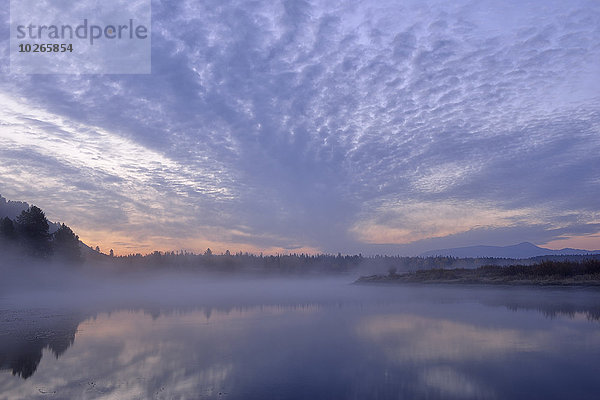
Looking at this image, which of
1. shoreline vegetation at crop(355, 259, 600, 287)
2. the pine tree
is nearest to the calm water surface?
shoreline vegetation at crop(355, 259, 600, 287)

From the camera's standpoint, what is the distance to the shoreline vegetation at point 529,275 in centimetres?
6306

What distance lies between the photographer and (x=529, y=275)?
73.3m

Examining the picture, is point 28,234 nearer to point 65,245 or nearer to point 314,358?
point 65,245

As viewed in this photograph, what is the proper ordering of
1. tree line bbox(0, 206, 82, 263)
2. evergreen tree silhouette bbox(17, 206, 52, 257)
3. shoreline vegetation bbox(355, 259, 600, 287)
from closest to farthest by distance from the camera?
1. shoreline vegetation bbox(355, 259, 600, 287)
2. tree line bbox(0, 206, 82, 263)
3. evergreen tree silhouette bbox(17, 206, 52, 257)

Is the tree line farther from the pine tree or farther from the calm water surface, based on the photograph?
the calm water surface

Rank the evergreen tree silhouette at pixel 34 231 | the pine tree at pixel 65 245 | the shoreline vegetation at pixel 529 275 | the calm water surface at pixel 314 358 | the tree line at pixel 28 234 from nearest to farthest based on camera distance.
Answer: the calm water surface at pixel 314 358, the shoreline vegetation at pixel 529 275, the tree line at pixel 28 234, the evergreen tree silhouette at pixel 34 231, the pine tree at pixel 65 245

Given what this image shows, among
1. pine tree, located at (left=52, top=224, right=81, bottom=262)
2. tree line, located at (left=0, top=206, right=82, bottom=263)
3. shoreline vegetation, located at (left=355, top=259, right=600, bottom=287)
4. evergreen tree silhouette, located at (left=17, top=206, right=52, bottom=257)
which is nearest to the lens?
shoreline vegetation, located at (left=355, top=259, right=600, bottom=287)

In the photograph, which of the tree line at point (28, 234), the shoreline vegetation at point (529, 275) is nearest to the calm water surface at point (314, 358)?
the shoreline vegetation at point (529, 275)

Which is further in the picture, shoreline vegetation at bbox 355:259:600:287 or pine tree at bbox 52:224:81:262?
pine tree at bbox 52:224:81:262

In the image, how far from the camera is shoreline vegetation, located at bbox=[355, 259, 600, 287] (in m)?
→ 63.1

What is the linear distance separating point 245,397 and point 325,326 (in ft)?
62.9

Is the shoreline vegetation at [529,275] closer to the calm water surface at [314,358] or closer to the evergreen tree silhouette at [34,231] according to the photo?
the calm water surface at [314,358]

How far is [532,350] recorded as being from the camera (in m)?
21.5

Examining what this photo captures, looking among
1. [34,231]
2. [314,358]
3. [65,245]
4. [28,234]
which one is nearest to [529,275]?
[314,358]
